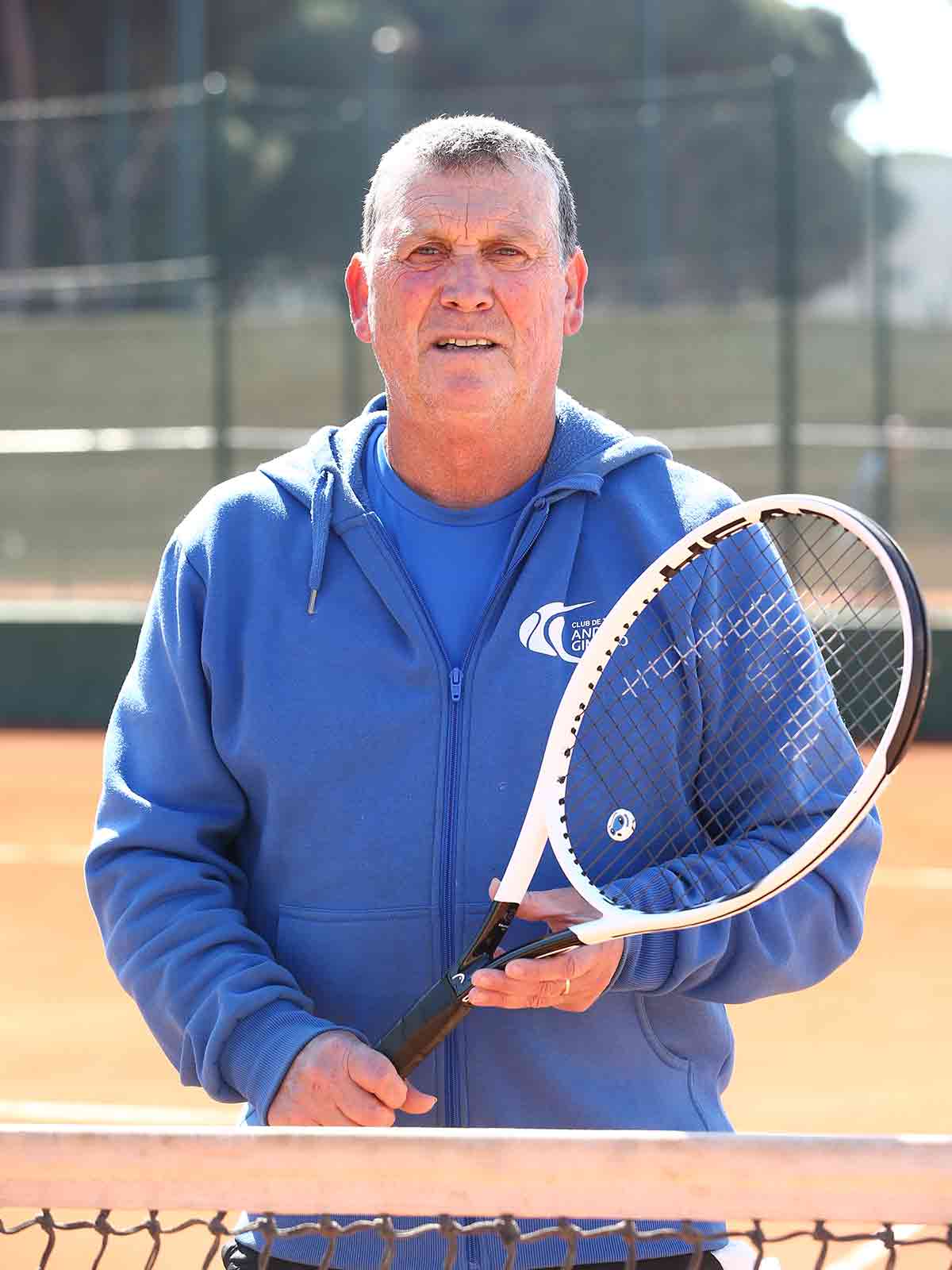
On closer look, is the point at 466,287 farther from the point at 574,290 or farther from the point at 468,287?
the point at 574,290

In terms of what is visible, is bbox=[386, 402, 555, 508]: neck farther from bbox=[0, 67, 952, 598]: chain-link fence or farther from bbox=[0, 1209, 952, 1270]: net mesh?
bbox=[0, 67, 952, 598]: chain-link fence

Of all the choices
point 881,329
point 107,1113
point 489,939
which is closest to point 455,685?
point 489,939

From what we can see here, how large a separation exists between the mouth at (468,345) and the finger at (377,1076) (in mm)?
772

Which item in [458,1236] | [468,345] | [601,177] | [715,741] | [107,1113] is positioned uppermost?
[601,177]

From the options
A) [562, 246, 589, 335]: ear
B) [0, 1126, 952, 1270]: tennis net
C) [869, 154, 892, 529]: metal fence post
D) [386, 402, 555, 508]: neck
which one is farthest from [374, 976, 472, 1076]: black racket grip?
[869, 154, 892, 529]: metal fence post

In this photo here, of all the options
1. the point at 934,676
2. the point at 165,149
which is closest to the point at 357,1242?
the point at 934,676

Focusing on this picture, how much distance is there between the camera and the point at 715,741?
86.0 inches

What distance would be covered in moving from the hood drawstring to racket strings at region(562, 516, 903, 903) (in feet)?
1.13

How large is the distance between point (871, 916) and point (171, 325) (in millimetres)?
14341

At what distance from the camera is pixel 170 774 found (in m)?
2.24

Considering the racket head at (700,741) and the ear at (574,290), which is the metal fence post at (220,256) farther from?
the racket head at (700,741)

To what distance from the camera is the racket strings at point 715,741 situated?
2146mm

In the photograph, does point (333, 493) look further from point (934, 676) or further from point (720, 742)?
point (934, 676)

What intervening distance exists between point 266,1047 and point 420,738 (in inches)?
14.9
